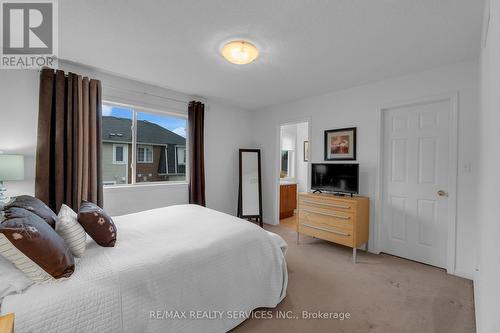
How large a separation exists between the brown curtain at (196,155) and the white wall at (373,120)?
1.41 meters

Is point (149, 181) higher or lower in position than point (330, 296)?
higher

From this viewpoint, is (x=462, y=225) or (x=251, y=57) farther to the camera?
(x=462, y=225)

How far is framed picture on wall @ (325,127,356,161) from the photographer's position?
3.41 m

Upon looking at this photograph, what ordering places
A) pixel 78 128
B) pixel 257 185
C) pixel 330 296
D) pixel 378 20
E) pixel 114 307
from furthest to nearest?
pixel 257 185 < pixel 78 128 < pixel 330 296 < pixel 378 20 < pixel 114 307

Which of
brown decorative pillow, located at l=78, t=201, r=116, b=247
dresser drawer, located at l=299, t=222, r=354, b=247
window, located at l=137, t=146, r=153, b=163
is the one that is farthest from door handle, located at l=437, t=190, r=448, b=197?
window, located at l=137, t=146, r=153, b=163

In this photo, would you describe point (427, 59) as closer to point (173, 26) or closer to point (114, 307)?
point (173, 26)

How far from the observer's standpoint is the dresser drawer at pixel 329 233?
295 cm

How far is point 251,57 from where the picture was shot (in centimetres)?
225

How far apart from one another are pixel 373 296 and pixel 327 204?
1240 millimetres

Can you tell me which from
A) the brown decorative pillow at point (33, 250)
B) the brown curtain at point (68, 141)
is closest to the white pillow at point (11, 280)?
the brown decorative pillow at point (33, 250)

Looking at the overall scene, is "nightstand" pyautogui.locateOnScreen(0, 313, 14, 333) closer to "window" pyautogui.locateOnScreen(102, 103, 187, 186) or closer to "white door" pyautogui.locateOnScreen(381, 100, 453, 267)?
"window" pyautogui.locateOnScreen(102, 103, 187, 186)

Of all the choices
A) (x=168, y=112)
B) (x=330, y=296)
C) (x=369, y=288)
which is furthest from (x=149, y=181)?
(x=369, y=288)

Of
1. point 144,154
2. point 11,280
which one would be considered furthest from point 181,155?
point 11,280

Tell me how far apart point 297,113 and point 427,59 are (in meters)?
1.98
